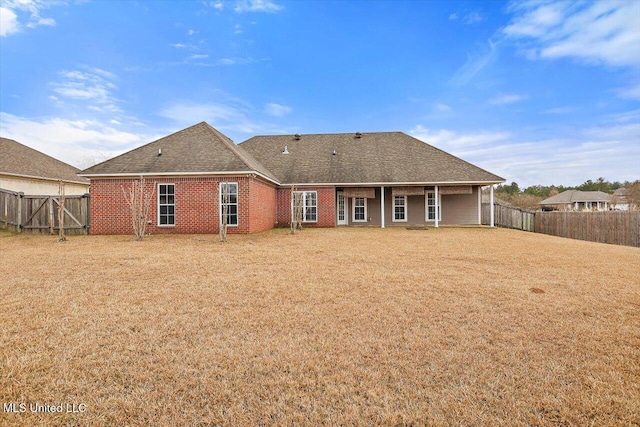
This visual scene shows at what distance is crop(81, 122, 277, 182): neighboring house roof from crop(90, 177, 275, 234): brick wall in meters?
0.48

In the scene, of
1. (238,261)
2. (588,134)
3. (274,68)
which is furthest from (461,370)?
(588,134)

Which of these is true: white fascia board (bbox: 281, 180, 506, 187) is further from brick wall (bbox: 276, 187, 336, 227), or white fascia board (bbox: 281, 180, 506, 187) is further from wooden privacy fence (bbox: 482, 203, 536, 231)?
wooden privacy fence (bbox: 482, 203, 536, 231)

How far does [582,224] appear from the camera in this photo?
642 inches

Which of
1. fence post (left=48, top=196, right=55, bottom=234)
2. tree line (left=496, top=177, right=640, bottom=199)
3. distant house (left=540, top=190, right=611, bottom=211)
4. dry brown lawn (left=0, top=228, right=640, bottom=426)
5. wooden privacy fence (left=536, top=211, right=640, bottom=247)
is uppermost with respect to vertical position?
tree line (left=496, top=177, right=640, bottom=199)

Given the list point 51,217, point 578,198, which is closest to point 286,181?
point 51,217

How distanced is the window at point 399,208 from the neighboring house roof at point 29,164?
20378 mm

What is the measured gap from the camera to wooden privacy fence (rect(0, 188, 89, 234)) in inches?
570

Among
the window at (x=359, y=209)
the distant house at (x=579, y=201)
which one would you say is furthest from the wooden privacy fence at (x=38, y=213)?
the distant house at (x=579, y=201)

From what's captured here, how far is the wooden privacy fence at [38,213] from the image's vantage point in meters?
14.5

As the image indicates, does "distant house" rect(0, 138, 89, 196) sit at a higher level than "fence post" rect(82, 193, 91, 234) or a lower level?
higher

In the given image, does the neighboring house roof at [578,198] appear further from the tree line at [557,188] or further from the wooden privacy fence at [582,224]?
the wooden privacy fence at [582,224]

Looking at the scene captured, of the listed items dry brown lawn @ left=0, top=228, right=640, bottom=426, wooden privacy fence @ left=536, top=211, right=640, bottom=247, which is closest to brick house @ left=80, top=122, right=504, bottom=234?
wooden privacy fence @ left=536, top=211, right=640, bottom=247

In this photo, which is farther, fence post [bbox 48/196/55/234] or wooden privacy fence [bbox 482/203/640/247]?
wooden privacy fence [bbox 482/203/640/247]

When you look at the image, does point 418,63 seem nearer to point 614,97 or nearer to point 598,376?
point 614,97
